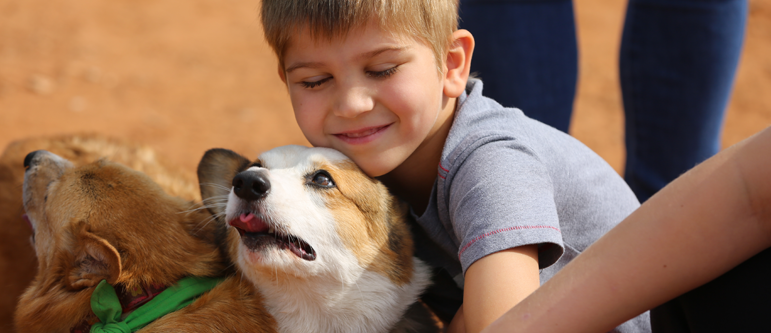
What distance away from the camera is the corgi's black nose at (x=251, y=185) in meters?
1.91

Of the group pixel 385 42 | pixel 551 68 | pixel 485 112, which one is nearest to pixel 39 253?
pixel 385 42

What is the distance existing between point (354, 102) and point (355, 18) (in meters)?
0.30

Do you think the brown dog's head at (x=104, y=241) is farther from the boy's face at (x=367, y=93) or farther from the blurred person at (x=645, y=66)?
the blurred person at (x=645, y=66)

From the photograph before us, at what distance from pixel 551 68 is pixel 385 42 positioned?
4.87 feet

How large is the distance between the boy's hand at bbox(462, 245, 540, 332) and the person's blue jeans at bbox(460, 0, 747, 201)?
1605 mm

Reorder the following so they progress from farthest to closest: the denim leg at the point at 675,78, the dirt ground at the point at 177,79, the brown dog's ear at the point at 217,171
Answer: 1. the dirt ground at the point at 177,79
2. the denim leg at the point at 675,78
3. the brown dog's ear at the point at 217,171

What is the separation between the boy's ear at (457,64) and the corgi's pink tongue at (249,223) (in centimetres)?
91

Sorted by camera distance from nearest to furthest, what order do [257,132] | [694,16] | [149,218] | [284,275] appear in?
[284,275] < [149,218] < [694,16] < [257,132]

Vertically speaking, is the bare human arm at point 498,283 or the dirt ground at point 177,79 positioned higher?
the bare human arm at point 498,283

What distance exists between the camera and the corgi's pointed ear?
2.02 metres

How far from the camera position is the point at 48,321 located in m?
2.14

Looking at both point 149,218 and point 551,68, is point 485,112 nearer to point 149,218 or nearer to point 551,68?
point 551,68

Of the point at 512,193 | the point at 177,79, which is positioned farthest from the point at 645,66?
the point at 177,79

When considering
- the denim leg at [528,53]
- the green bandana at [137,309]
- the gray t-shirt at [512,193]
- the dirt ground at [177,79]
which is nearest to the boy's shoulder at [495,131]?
the gray t-shirt at [512,193]
